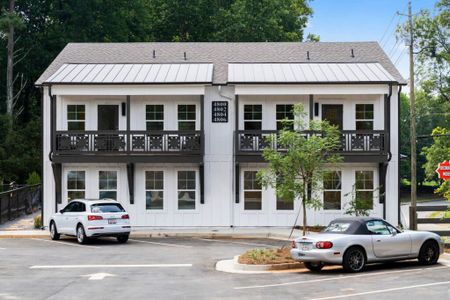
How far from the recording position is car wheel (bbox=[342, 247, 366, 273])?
1889 centimetres

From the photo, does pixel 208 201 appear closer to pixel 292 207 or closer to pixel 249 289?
pixel 292 207

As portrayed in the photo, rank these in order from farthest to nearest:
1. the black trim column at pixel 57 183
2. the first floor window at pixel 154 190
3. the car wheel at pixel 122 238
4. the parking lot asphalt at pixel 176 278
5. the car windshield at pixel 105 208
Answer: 1. the first floor window at pixel 154 190
2. the black trim column at pixel 57 183
3. the car wheel at pixel 122 238
4. the car windshield at pixel 105 208
5. the parking lot asphalt at pixel 176 278

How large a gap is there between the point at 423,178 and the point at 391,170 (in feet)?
201

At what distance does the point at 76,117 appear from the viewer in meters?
33.8

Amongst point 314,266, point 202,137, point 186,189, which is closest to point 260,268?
point 314,266

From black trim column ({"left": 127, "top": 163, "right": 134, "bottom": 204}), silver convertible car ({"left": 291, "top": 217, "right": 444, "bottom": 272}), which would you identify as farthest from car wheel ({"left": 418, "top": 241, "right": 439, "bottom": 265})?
black trim column ({"left": 127, "top": 163, "right": 134, "bottom": 204})

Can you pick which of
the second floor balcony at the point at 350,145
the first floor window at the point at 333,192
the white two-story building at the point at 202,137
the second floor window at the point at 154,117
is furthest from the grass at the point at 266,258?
the second floor window at the point at 154,117

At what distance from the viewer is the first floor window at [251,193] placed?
33.1 meters

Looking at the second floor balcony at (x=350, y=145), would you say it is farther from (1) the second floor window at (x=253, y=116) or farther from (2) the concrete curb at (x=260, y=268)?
(2) the concrete curb at (x=260, y=268)

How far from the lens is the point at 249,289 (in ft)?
→ 53.5

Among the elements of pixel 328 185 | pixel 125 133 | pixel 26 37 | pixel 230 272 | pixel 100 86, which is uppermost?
pixel 26 37

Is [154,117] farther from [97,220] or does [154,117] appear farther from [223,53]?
[97,220]

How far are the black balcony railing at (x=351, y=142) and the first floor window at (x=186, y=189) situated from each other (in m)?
2.63

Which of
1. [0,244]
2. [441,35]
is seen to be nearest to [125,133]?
[0,244]
